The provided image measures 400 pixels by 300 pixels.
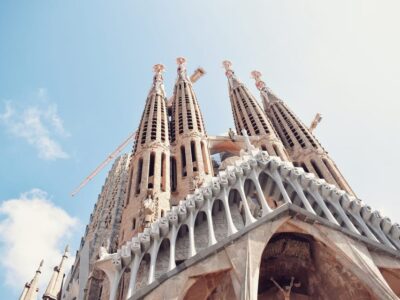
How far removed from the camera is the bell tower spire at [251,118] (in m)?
23.0

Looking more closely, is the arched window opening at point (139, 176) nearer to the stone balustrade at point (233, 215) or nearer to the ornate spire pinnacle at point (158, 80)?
the stone balustrade at point (233, 215)

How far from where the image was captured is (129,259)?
37.6ft

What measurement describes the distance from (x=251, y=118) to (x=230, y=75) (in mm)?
9798

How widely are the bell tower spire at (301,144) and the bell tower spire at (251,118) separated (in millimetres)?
909

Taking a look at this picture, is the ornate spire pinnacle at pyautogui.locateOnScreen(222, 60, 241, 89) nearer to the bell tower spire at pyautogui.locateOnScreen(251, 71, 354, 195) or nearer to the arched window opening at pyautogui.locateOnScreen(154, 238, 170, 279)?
the bell tower spire at pyautogui.locateOnScreen(251, 71, 354, 195)

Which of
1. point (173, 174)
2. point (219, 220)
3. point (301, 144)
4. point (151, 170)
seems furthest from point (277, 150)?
point (219, 220)

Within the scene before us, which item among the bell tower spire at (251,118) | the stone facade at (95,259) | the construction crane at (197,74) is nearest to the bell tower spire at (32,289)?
the stone facade at (95,259)

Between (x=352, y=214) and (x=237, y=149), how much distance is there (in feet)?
38.8

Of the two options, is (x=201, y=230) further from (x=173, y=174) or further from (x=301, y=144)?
(x=301, y=144)

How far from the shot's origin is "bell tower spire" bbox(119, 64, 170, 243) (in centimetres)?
1548

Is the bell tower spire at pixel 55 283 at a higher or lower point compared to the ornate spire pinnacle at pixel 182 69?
lower

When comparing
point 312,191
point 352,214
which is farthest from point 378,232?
point 312,191

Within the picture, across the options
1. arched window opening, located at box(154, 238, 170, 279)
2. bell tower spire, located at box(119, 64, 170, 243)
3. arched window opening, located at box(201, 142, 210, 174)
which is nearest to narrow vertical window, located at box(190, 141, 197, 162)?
arched window opening, located at box(201, 142, 210, 174)

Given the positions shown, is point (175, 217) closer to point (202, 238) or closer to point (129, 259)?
point (202, 238)
